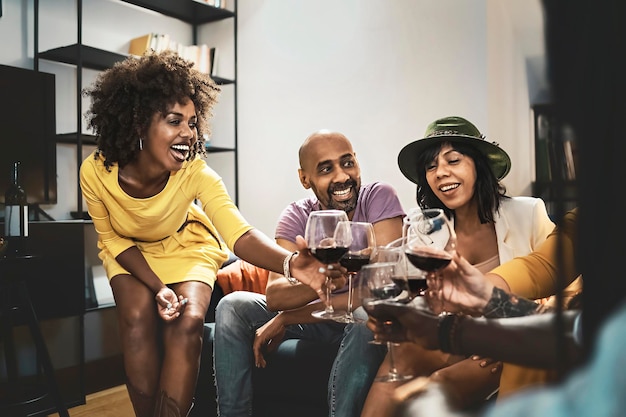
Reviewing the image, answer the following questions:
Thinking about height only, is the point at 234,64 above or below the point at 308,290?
above

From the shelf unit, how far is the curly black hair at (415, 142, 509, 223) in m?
A: 1.85

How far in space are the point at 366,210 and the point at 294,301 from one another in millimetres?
380

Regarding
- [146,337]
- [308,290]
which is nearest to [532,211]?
[308,290]

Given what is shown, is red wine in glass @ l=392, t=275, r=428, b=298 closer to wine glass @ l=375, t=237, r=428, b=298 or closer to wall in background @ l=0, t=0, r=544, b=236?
wine glass @ l=375, t=237, r=428, b=298

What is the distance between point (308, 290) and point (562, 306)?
1283 mm

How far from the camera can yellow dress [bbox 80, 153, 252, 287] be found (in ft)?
5.67

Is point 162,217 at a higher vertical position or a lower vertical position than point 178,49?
lower

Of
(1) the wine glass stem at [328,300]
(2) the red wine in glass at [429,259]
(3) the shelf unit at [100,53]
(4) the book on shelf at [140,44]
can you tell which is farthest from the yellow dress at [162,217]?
(4) the book on shelf at [140,44]

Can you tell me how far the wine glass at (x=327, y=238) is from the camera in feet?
3.34

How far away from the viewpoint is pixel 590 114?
0.28 meters

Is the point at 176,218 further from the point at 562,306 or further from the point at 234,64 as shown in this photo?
the point at 234,64

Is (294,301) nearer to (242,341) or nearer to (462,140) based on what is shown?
(242,341)

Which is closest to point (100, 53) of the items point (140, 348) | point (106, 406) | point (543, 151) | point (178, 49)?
point (178, 49)

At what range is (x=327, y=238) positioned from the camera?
3.37 feet
